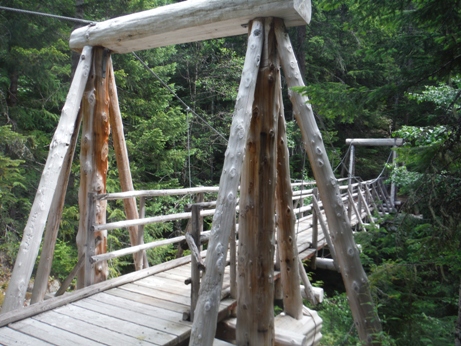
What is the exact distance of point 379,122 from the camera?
15188 mm

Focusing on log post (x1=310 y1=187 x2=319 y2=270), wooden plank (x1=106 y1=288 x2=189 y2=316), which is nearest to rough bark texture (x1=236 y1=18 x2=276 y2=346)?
wooden plank (x1=106 y1=288 x2=189 y2=316)

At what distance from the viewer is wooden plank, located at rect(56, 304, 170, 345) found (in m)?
2.79

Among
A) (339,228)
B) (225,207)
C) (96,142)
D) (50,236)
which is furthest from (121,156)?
(339,228)

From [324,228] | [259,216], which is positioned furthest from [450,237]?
[324,228]

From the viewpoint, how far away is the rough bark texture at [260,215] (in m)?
2.85

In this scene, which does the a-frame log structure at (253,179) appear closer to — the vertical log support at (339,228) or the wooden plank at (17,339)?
the vertical log support at (339,228)

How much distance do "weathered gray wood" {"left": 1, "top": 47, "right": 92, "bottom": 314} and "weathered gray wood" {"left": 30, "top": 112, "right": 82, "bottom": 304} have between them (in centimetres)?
32

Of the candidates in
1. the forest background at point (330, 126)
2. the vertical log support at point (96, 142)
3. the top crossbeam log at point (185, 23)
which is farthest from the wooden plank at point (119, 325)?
→ the top crossbeam log at point (185, 23)

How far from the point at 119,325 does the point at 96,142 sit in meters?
1.97

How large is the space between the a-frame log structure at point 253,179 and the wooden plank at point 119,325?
0.45m

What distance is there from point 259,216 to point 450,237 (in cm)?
133

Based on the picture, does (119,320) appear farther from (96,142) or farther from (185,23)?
(185,23)

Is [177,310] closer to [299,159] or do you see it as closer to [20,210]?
[20,210]

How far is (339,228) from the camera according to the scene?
264cm
